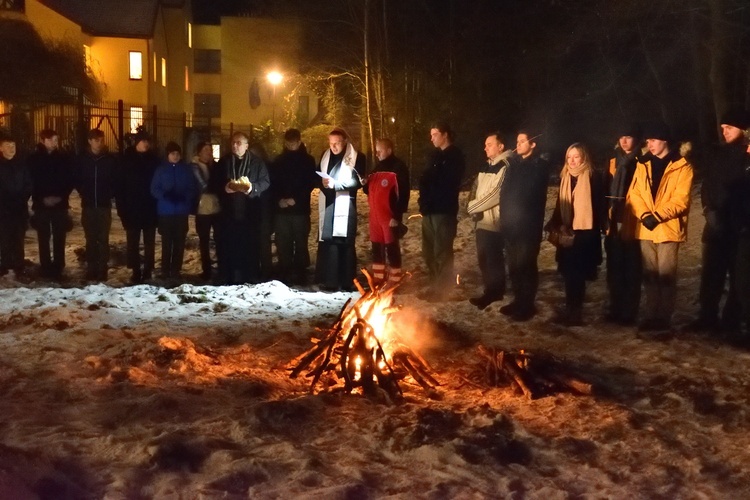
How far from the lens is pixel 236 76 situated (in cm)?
3938

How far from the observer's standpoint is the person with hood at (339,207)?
414 inches

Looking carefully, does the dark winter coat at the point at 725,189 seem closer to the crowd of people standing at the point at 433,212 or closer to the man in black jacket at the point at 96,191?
Result: the crowd of people standing at the point at 433,212

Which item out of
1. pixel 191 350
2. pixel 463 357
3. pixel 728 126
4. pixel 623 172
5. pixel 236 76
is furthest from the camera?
pixel 236 76

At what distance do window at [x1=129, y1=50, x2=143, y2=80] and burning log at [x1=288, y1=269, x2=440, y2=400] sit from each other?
31025mm

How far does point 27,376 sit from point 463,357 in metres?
3.52

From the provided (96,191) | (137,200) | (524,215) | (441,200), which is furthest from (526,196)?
(96,191)

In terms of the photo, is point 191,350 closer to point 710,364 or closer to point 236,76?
point 710,364

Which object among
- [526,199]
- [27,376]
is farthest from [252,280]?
[27,376]

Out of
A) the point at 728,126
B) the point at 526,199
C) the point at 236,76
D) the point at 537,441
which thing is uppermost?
the point at 236,76

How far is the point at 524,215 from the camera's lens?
8695 millimetres

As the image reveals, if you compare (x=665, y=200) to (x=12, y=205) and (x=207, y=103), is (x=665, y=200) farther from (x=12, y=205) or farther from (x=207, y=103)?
(x=207, y=103)

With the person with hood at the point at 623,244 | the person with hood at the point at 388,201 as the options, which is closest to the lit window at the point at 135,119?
the person with hood at the point at 388,201

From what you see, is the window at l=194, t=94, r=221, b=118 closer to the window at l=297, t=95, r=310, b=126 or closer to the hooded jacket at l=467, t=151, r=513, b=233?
the window at l=297, t=95, r=310, b=126

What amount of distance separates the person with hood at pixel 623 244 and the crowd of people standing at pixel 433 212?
15 millimetres
